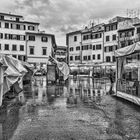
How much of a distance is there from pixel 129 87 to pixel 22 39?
49.3m

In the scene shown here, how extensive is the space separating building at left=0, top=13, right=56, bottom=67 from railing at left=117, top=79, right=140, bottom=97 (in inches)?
1828

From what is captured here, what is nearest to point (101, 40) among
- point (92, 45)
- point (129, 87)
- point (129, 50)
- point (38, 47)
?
point (92, 45)

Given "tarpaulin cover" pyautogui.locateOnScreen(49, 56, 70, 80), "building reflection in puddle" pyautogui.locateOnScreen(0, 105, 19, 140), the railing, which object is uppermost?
"tarpaulin cover" pyautogui.locateOnScreen(49, 56, 70, 80)

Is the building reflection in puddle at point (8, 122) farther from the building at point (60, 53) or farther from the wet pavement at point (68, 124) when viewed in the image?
the building at point (60, 53)

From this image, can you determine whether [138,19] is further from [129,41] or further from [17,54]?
[17,54]

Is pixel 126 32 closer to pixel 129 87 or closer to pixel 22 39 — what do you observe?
pixel 22 39

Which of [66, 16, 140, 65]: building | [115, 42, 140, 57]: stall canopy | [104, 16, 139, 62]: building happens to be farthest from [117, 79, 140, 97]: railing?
[104, 16, 139, 62]: building

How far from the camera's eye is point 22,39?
5694 centimetres

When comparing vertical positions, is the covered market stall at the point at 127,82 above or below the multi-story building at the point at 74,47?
below

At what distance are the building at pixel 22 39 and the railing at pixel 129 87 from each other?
46.4 metres

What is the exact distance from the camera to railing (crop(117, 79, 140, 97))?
1079cm

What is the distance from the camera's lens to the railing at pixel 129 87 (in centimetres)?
1079

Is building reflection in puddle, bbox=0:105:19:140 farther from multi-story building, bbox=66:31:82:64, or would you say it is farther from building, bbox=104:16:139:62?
multi-story building, bbox=66:31:82:64

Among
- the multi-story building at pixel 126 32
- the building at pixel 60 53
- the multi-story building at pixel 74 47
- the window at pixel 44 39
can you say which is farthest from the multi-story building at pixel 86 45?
the building at pixel 60 53
